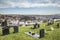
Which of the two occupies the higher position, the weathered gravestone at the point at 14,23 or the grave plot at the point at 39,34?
the weathered gravestone at the point at 14,23

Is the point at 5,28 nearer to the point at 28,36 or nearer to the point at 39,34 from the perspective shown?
the point at 28,36

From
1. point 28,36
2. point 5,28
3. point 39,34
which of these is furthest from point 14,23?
point 39,34

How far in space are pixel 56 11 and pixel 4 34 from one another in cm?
184

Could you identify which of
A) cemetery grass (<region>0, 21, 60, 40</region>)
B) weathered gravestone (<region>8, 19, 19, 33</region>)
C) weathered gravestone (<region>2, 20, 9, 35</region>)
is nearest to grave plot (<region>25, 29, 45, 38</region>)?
cemetery grass (<region>0, 21, 60, 40</region>)

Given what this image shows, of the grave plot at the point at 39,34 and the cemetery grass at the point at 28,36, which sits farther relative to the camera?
the grave plot at the point at 39,34

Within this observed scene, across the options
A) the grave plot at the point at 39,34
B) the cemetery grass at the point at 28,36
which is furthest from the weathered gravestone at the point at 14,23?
the grave plot at the point at 39,34

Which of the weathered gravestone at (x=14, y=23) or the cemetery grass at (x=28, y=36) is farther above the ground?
the weathered gravestone at (x=14, y=23)

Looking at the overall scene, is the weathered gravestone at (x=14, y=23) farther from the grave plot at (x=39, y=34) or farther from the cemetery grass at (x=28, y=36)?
the grave plot at (x=39, y=34)

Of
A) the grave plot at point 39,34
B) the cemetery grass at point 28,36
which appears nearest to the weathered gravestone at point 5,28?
the cemetery grass at point 28,36

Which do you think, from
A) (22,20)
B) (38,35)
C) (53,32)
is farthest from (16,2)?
(53,32)

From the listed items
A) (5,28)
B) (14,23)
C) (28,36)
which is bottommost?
(28,36)

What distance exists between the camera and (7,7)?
4086 millimetres

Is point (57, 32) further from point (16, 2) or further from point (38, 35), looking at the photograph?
point (16, 2)

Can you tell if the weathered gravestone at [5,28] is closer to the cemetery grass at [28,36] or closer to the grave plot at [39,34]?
the cemetery grass at [28,36]
